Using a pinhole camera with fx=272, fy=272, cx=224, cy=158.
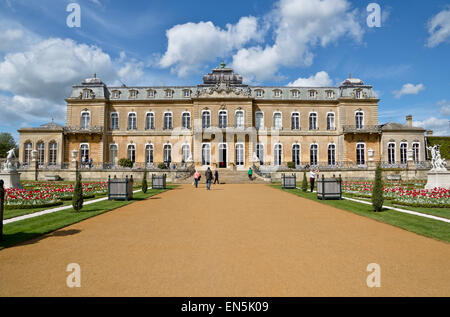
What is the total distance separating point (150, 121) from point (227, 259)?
35.8m

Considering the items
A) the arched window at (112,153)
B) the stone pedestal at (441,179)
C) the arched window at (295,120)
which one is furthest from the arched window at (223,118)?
the stone pedestal at (441,179)

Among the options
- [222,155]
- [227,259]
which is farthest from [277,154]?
[227,259]

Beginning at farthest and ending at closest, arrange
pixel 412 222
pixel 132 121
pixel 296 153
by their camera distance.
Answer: pixel 132 121
pixel 296 153
pixel 412 222

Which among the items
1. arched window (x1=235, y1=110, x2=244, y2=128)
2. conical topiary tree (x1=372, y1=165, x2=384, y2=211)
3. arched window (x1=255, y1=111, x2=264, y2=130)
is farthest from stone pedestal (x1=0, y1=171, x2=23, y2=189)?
arched window (x1=255, y1=111, x2=264, y2=130)

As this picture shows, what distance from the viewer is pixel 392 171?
102 feet

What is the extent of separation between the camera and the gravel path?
3.72m

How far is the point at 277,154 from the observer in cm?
3756

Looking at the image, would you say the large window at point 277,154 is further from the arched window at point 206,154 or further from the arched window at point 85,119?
the arched window at point 85,119

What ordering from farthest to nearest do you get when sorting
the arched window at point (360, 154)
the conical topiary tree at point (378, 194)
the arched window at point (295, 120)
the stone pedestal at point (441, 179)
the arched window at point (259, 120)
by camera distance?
the arched window at point (295, 120) → the arched window at point (259, 120) → the arched window at point (360, 154) → the stone pedestal at point (441, 179) → the conical topiary tree at point (378, 194)

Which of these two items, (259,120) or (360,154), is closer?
(360,154)

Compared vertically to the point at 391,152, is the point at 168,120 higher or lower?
higher

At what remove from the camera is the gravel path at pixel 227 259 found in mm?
3719

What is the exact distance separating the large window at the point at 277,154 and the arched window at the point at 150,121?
17346 millimetres

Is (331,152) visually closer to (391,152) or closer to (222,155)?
(391,152)
